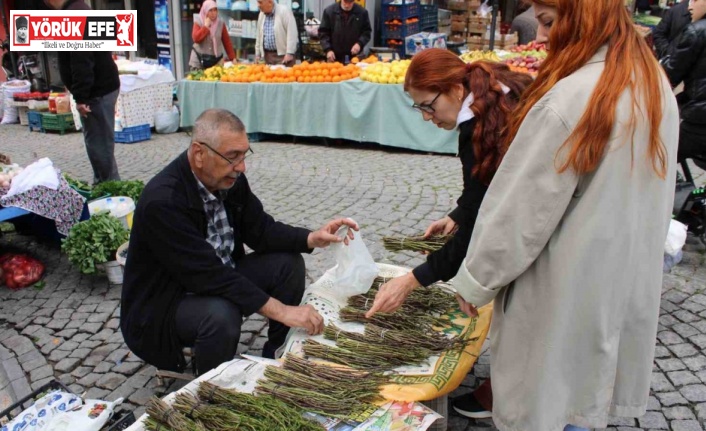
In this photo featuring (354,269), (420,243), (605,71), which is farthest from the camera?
(420,243)

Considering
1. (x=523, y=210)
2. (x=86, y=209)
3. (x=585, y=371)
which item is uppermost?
(x=523, y=210)

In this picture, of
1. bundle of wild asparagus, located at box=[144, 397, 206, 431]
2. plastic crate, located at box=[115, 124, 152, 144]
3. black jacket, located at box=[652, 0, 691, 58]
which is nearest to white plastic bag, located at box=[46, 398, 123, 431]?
bundle of wild asparagus, located at box=[144, 397, 206, 431]

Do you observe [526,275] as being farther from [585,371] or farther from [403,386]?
[403,386]

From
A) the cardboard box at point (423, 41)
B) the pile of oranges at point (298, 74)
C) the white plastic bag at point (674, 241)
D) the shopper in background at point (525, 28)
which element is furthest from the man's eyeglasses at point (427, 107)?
the shopper in background at point (525, 28)

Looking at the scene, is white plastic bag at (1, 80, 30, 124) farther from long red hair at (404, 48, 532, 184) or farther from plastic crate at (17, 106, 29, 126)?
long red hair at (404, 48, 532, 184)

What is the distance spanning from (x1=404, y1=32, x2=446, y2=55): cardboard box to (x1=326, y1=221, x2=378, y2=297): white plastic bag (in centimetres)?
879

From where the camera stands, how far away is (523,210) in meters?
1.59

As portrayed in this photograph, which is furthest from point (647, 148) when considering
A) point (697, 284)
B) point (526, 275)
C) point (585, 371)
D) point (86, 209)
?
point (86, 209)

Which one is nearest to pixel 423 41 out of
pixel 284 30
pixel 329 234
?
pixel 284 30

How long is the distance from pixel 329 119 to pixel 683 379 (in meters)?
5.73

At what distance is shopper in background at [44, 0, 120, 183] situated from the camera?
548 centimetres

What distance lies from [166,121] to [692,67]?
7.29 m

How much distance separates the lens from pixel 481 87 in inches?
87.4

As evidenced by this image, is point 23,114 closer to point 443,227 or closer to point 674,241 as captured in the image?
point 443,227
